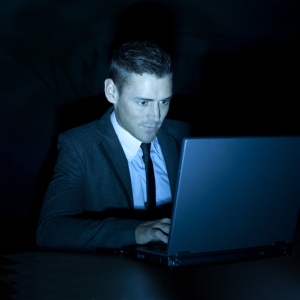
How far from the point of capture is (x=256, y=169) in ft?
5.19

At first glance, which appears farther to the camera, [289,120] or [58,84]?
[289,120]

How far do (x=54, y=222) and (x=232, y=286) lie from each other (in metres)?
0.76

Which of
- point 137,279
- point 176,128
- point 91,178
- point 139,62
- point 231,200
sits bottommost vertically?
point 137,279

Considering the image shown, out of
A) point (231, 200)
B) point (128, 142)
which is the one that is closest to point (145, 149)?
point (128, 142)

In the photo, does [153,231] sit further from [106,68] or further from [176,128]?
[106,68]

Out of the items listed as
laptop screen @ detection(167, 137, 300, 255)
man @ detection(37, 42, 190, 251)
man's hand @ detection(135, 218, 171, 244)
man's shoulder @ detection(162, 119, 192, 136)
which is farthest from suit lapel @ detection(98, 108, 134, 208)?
laptop screen @ detection(167, 137, 300, 255)

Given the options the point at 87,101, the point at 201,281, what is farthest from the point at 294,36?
the point at 201,281

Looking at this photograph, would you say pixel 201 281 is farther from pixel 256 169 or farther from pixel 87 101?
pixel 87 101

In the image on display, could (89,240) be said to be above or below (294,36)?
below

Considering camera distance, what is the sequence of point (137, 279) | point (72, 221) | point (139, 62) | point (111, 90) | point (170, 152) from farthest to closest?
point (170, 152)
point (111, 90)
point (139, 62)
point (72, 221)
point (137, 279)

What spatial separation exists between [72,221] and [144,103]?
1.99 ft

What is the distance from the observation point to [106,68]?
3.73m

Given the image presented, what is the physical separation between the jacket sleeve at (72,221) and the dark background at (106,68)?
1.30 m

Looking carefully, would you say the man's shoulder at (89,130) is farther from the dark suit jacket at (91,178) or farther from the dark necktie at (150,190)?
the dark necktie at (150,190)
